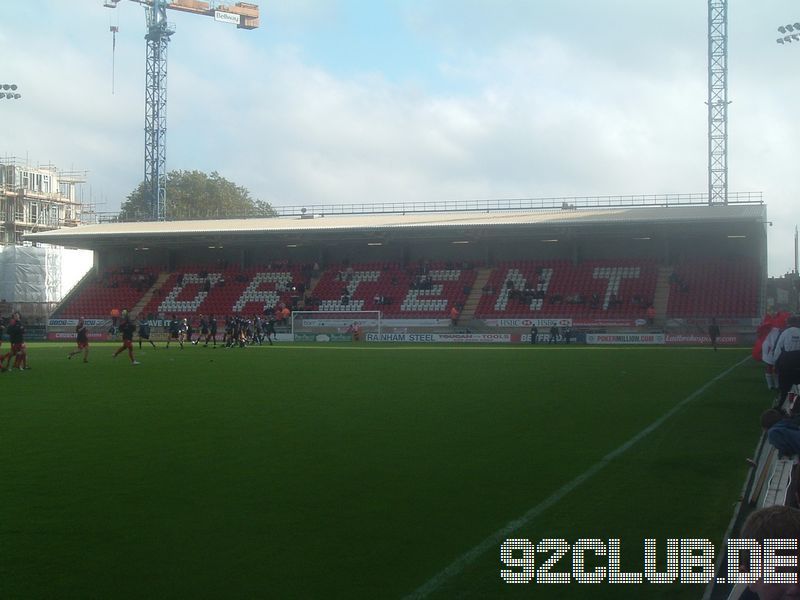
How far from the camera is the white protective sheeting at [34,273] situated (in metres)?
74.0

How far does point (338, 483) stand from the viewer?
9562 millimetres

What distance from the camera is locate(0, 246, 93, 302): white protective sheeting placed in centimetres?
7400

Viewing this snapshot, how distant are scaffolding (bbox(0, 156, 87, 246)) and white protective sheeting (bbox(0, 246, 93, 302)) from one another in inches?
278

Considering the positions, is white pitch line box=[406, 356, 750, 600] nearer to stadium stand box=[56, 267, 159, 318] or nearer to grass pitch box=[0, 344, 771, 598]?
grass pitch box=[0, 344, 771, 598]

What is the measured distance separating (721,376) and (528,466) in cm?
1618

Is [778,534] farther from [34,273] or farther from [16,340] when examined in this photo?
[34,273]

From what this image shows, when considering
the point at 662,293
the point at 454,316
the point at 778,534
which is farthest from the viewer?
the point at 454,316

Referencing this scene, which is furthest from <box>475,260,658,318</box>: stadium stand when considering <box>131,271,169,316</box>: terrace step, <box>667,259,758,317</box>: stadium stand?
<box>131,271,169,316</box>: terrace step

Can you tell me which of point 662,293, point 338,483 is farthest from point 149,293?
point 338,483

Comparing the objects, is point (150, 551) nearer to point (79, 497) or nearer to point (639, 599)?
point (79, 497)

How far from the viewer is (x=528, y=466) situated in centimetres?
1052

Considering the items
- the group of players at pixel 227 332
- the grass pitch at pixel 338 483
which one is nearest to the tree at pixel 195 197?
the group of players at pixel 227 332

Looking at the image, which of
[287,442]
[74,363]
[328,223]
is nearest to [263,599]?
[287,442]

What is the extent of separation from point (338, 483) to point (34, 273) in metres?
73.2
